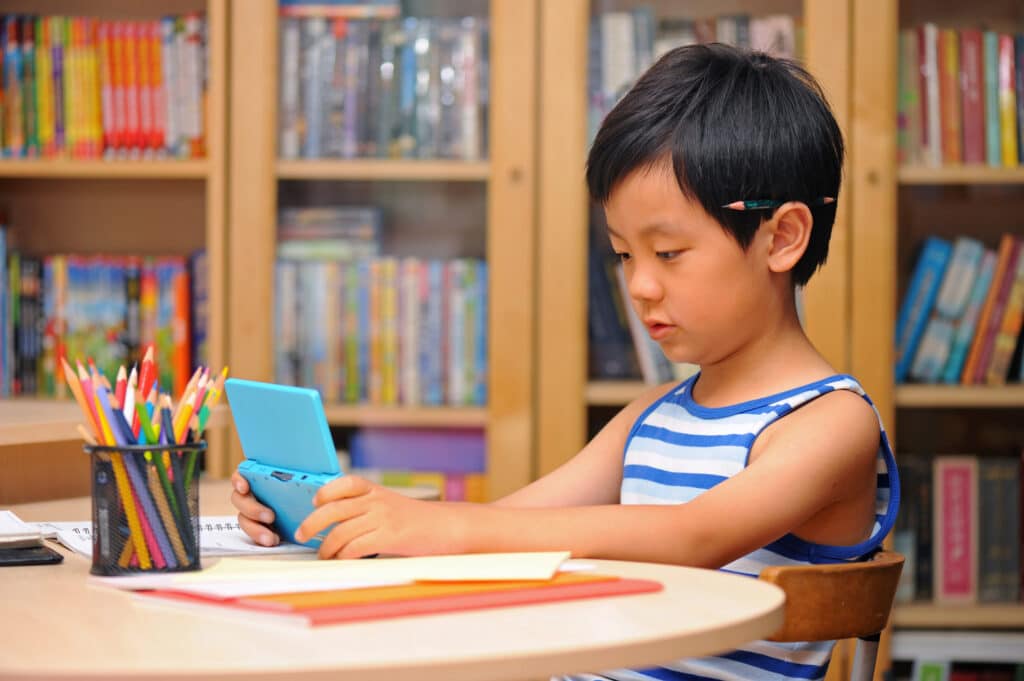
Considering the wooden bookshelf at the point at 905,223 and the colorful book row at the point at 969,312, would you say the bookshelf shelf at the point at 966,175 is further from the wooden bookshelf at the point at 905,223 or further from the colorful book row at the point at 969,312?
the colorful book row at the point at 969,312

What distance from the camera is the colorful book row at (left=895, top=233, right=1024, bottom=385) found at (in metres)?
2.38

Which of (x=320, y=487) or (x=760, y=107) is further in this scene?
(x=760, y=107)

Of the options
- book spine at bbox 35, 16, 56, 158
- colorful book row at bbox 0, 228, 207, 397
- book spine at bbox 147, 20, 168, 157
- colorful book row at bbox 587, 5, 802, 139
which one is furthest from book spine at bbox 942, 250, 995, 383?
book spine at bbox 35, 16, 56, 158

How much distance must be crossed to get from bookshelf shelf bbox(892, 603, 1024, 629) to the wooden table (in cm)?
163

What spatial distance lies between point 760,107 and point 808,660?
0.53 meters

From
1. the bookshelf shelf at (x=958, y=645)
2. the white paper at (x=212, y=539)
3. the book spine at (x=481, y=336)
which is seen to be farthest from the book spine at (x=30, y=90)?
the bookshelf shelf at (x=958, y=645)

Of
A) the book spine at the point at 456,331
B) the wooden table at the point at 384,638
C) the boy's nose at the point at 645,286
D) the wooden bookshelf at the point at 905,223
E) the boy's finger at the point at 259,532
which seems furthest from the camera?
the book spine at the point at 456,331

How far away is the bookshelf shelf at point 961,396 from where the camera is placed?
2.37 meters

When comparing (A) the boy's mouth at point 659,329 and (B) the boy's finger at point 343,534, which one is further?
(A) the boy's mouth at point 659,329

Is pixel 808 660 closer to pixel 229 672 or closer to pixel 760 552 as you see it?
pixel 760 552

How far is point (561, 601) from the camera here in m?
0.80

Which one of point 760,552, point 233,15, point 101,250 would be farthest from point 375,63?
point 760,552

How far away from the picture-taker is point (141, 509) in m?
0.89

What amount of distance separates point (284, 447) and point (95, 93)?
1.70m
